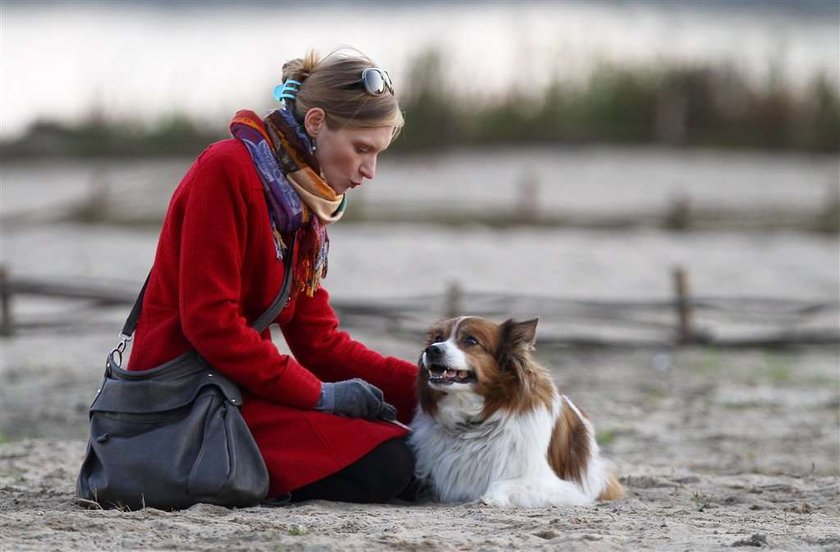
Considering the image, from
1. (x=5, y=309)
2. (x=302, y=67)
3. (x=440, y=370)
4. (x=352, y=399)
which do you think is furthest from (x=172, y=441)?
(x=5, y=309)

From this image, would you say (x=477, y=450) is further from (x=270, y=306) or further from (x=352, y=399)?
(x=270, y=306)

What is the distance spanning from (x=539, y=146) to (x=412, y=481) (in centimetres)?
1965

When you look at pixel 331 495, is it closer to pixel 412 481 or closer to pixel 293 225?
pixel 412 481

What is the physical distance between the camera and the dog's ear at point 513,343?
5051mm

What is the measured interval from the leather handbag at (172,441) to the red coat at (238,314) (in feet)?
0.27

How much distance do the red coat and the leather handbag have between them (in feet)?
0.27

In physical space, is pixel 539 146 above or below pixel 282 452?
above

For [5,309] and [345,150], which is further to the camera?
[5,309]

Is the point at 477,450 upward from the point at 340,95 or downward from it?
downward

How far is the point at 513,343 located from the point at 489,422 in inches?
13.5

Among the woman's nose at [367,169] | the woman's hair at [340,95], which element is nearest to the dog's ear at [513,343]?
the woman's nose at [367,169]

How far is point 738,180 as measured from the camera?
2325 centimetres

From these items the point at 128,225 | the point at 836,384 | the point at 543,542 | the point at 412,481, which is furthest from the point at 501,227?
the point at 543,542

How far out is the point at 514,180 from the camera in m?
23.0
